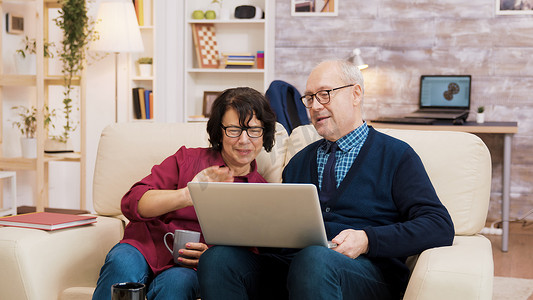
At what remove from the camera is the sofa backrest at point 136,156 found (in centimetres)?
224

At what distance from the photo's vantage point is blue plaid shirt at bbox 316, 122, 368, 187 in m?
1.98

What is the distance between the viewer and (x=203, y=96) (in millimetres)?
5195

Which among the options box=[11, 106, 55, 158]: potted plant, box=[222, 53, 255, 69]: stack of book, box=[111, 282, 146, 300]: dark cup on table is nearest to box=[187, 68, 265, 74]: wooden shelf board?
box=[222, 53, 255, 69]: stack of book

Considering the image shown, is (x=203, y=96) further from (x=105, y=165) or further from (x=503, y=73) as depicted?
(x=105, y=165)

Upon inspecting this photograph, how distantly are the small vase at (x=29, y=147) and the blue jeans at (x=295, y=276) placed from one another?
250cm

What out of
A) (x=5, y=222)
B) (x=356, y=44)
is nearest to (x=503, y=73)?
(x=356, y=44)

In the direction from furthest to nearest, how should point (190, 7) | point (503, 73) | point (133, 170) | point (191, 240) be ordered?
point (190, 7)
point (503, 73)
point (133, 170)
point (191, 240)

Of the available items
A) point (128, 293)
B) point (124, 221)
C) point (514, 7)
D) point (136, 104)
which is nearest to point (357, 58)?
point (514, 7)

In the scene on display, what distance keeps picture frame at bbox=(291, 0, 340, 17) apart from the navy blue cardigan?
119 inches

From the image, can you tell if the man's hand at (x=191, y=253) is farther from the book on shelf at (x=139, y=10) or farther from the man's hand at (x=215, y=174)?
the book on shelf at (x=139, y=10)

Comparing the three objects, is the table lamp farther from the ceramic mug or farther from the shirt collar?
the ceramic mug

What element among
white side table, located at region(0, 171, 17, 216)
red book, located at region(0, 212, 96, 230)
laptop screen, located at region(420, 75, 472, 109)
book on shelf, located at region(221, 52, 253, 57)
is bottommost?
white side table, located at region(0, 171, 17, 216)

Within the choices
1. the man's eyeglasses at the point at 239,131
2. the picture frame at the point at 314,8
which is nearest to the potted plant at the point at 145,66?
the picture frame at the point at 314,8

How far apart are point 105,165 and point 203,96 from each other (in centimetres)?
298
